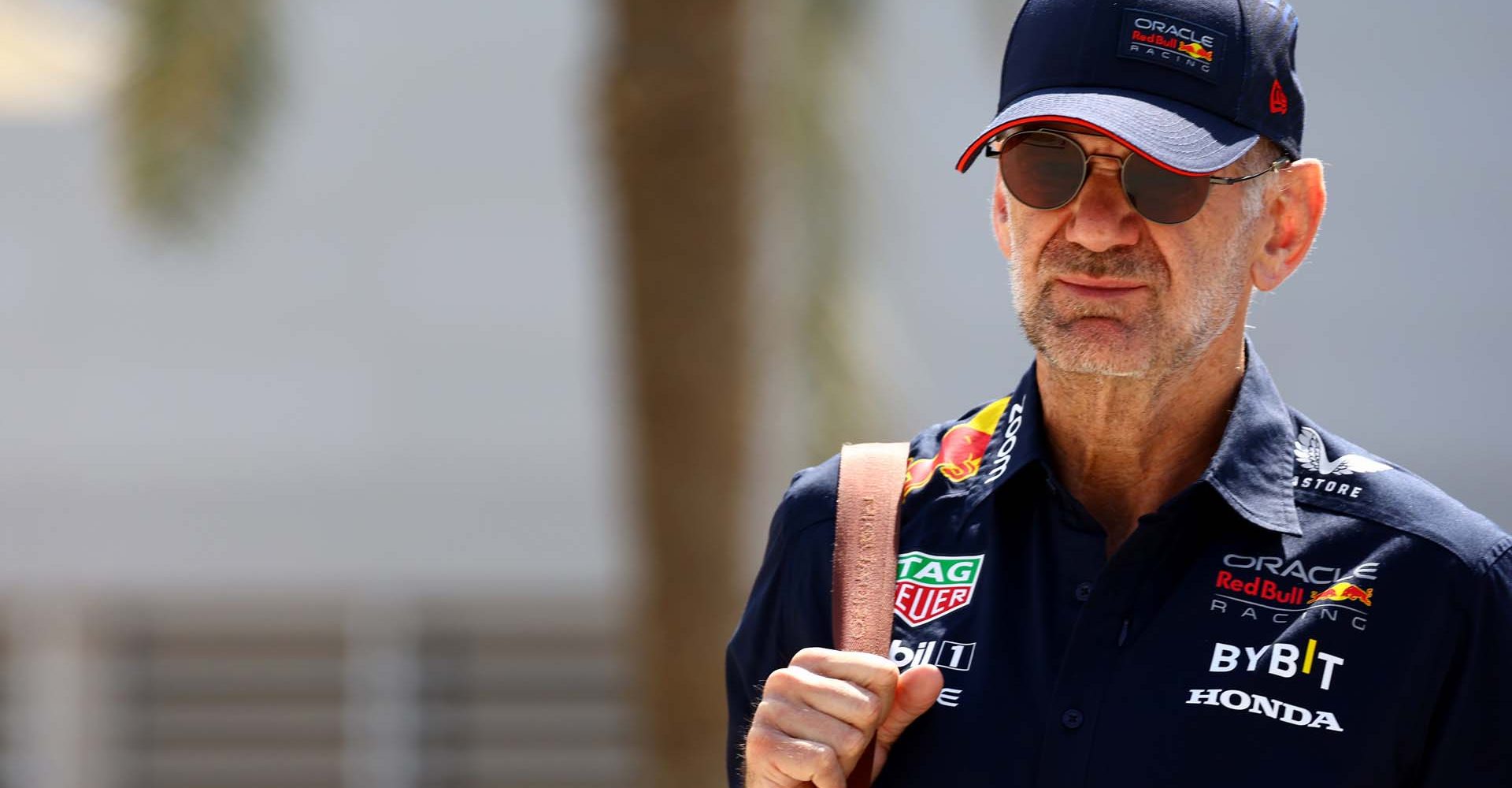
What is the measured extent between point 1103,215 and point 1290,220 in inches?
11.4

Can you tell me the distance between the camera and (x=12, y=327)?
381 inches

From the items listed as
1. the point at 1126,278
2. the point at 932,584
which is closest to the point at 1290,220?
the point at 1126,278

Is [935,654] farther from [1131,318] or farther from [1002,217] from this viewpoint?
[1002,217]

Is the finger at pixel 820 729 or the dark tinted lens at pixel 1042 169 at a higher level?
the dark tinted lens at pixel 1042 169

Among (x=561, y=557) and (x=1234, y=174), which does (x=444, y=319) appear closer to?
(x=561, y=557)

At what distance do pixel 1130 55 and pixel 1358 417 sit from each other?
7.61 meters

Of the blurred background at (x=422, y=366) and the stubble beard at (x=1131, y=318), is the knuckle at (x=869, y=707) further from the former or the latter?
the blurred background at (x=422, y=366)

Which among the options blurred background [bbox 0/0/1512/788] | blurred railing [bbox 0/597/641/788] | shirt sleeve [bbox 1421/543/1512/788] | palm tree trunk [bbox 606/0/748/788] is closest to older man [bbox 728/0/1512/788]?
shirt sleeve [bbox 1421/543/1512/788]

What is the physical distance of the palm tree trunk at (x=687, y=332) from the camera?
5.75m

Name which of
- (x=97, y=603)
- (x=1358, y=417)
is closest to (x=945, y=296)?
(x=1358, y=417)

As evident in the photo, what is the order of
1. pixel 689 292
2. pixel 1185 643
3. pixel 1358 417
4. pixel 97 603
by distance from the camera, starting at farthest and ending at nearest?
pixel 97 603, pixel 1358 417, pixel 689 292, pixel 1185 643

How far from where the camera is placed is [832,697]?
6.33ft

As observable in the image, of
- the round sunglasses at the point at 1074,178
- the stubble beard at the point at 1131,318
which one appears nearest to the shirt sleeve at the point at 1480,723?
the stubble beard at the point at 1131,318

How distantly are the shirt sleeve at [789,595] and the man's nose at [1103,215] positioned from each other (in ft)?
1.36
